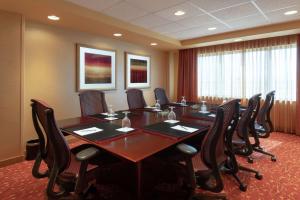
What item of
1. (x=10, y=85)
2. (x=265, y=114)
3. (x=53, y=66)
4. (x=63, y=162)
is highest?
(x=53, y=66)

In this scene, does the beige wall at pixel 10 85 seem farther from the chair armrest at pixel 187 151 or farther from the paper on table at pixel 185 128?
the chair armrest at pixel 187 151

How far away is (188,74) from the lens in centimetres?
600

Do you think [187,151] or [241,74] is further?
[241,74]

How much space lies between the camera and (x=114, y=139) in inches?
64.8

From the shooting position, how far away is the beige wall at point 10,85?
2703 millimetres

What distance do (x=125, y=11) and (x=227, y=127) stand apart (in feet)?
8.22

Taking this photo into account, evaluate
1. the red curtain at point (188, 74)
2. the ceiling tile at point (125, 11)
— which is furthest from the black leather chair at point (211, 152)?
the red curtain at point (188, 74)

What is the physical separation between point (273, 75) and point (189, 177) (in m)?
4.30

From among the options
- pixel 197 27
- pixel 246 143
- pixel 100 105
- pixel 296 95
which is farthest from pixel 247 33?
pixel 100 105

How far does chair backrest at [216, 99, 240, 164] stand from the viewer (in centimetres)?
156

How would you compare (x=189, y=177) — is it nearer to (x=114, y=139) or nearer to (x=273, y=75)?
(x=114, y=139)

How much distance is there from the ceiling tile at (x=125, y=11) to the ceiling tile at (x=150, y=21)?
0.17 meters

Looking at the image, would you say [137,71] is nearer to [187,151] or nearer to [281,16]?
[281,16]

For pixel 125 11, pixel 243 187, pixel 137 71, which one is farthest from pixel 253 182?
pixel 137 71
